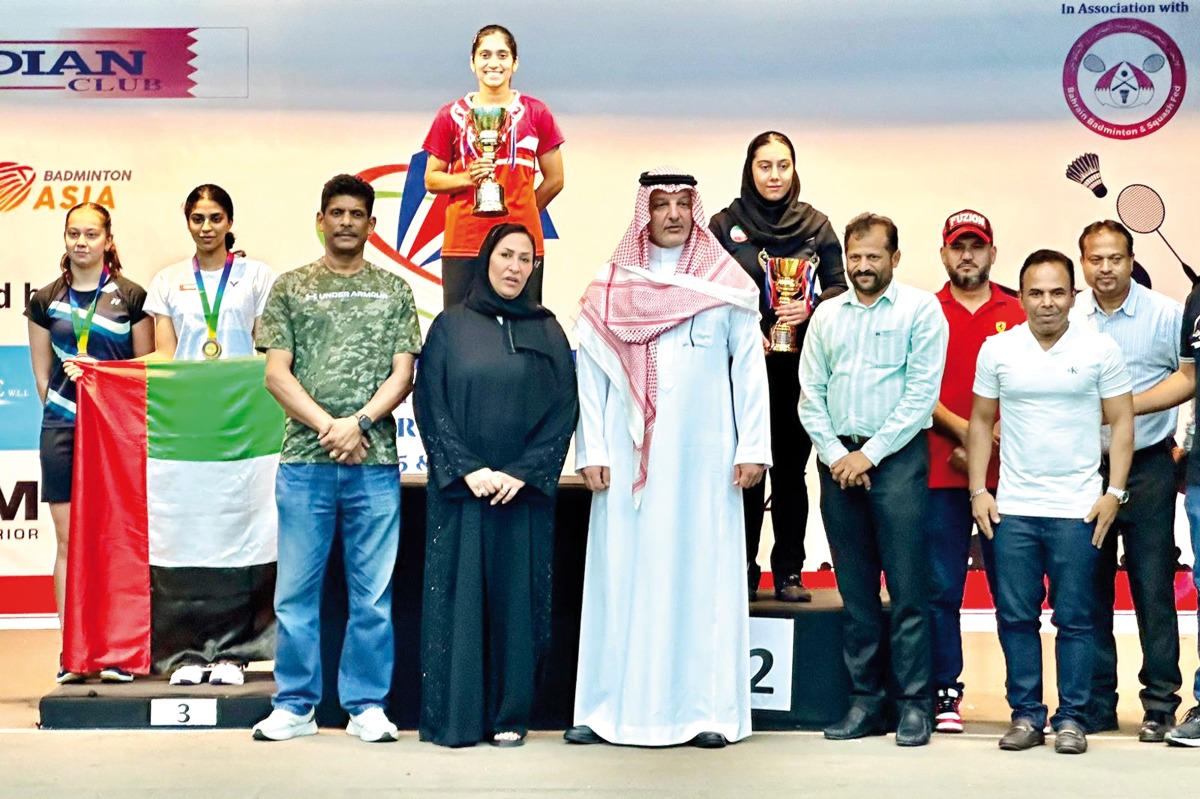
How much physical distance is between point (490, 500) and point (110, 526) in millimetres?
1290

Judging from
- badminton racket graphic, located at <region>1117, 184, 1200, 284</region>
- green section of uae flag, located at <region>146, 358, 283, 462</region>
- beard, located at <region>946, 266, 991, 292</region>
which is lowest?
green section of uae flag, located at <region>146, 358, 283, 462</region>

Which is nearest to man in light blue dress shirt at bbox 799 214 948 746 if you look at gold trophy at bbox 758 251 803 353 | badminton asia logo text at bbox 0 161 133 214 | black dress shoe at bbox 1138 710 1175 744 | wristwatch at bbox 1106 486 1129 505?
gold trophy at bbox 758 251 803 353

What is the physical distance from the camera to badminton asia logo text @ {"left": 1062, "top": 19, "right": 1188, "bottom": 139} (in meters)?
7.14

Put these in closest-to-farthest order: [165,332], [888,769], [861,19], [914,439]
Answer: [888,769] → [914,439] → [165,332] → [861,19]

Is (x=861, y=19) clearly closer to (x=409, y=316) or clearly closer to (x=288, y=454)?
(x=409, y=316)

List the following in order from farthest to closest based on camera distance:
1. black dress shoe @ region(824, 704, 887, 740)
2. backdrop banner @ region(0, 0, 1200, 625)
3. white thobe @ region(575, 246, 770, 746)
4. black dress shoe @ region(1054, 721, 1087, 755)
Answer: backdrop banner @ region(0, 0, 1200, 625), black dress shoe @ region(824, 704, 887, 740), white thobe @ region(575, 246, 770, 746), black dress shoe @ region(1054, 721, 1087, 755)

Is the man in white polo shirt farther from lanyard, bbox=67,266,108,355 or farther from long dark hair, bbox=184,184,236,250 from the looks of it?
lanyard, bbox=67,266,108,355

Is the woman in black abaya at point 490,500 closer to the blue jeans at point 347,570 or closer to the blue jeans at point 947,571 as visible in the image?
the blue jeans at point 347,570

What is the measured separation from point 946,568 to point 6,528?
411 centimetres

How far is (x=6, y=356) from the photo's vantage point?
717 cm

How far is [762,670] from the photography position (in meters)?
→ 5.07

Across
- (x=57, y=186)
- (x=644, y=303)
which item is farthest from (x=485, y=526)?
(x=57, y=186)

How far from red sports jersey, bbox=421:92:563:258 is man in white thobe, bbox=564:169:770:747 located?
1.89 ft

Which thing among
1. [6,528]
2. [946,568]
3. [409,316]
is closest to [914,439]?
[946,568]
